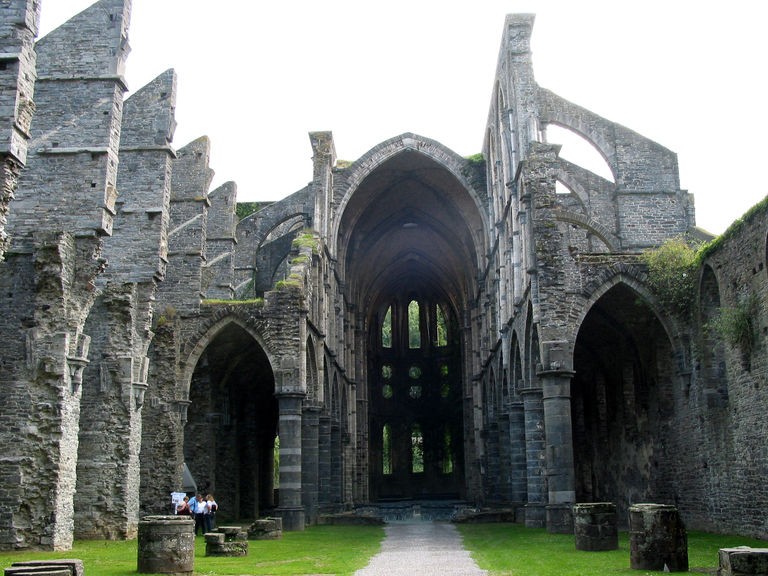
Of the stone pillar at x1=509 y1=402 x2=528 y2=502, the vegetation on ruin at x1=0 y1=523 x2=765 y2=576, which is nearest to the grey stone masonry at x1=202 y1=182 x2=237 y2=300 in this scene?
the stone pillar at x1=509 y1=402 x2=528 y2=502

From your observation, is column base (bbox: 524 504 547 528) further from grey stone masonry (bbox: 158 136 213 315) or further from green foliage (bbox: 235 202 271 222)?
green foliage (bbox: 235 202 271 222)

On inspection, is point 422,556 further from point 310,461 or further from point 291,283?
point 310,461

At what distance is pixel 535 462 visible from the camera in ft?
70.1

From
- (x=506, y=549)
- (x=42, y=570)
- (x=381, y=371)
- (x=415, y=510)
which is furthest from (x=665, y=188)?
(x=381, y=371)

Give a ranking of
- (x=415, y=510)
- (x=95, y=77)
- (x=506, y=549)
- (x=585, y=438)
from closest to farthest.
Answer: (x=506, y=549)
(x=95, y=77)
(x=585, y=438)
(x=415, y=510)

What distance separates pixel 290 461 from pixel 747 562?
1627 cm

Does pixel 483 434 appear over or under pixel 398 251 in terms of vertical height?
under

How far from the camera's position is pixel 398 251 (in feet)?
140

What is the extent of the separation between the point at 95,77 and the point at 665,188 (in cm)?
1588

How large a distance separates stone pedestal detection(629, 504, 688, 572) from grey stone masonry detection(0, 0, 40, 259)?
9.63 metres

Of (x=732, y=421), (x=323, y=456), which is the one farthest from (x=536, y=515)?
(x=323, y=456)

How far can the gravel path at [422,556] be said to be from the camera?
39.4 feet

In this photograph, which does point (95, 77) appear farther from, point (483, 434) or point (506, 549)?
point (483, 434)

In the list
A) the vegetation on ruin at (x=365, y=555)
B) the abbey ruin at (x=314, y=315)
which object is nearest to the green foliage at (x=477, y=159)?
the abbey ruin at (x=314, y=315)
